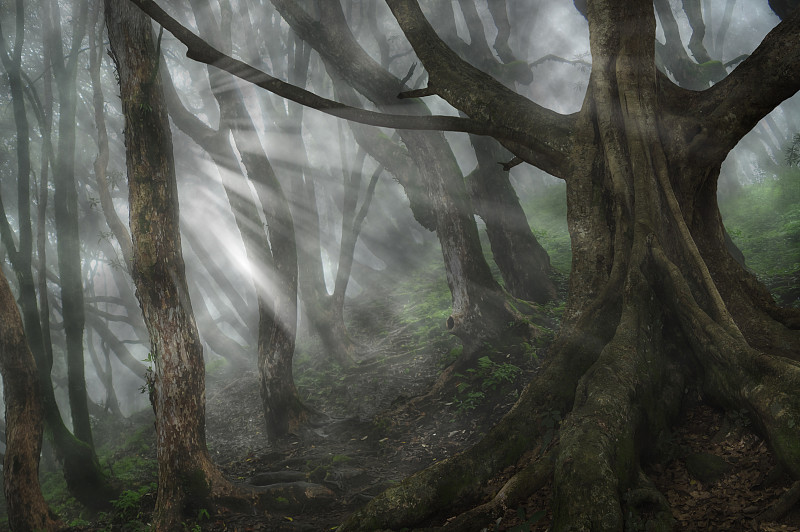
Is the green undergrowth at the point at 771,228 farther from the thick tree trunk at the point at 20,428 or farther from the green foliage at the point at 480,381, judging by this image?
the thick tree trunk at the point at 20,428

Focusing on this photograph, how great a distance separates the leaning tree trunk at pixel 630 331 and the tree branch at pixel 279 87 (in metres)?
1.50

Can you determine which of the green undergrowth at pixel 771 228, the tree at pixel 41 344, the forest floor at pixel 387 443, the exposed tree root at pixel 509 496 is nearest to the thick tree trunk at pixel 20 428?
the forest floor at pixel 387 443

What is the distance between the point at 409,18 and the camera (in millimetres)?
5715

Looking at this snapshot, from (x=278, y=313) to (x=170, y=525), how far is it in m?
4.33

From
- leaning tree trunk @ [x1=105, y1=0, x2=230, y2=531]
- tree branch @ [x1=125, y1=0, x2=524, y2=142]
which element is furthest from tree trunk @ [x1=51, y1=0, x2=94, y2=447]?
tree branch @ [x1=125, y1=0, x2=524, y2=142]

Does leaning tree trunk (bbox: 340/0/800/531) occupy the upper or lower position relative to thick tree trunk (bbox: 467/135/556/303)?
lower

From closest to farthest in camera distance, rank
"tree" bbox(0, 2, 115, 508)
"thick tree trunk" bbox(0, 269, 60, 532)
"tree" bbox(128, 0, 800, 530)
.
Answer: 1. "tree" bbox(128, 0, 800, 530)
2. "thick tree trunk" bbox(0, 269, 60, 532)
3. "tree" bbox(0, 2, 115, 508)

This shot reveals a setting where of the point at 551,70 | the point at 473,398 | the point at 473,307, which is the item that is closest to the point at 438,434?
the point at 473,398

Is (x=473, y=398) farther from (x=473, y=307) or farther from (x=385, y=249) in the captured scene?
(x=385, y=249)

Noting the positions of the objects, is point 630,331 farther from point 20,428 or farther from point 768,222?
point 768,222

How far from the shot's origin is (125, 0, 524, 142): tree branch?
4.14 meters

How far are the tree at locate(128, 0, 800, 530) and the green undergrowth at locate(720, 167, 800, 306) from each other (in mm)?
4322

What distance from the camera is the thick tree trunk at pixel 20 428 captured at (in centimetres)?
642

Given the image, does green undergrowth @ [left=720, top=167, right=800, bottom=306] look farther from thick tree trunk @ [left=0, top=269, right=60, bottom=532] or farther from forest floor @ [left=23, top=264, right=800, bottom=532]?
thick tree trunk @ [left=0, top=269, right=60, bottom=532]
